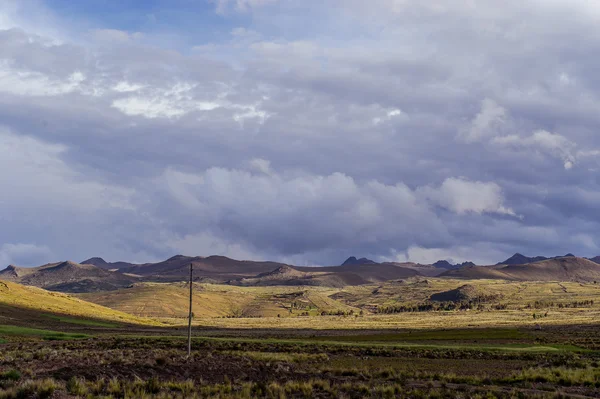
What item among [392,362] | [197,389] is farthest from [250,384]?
[392,362]

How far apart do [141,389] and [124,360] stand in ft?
27.7

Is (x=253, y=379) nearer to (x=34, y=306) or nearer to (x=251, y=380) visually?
(x=251, y=380)

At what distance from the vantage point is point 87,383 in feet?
74.9

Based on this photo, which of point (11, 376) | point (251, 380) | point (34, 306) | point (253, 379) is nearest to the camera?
point (11, 376)

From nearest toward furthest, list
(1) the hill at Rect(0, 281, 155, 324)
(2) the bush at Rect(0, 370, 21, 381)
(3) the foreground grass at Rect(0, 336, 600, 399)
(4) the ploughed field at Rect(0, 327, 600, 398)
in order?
(3) the foreground grass at Rect(0, 336, 600, 399)
(4) the ploughed field at Rect(0, 327, 600, 398)
(2) the bush at Rect(0, 370, 21, 381)
(1) the hill at Rect(0, 281, 155, 324)

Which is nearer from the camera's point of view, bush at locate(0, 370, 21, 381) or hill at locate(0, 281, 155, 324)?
bush at locate(0, 370, 21, 381)

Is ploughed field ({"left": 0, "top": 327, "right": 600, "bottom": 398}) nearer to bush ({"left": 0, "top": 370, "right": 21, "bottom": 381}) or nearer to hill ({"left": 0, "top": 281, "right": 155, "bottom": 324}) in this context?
bush ({"left": 0, "top": 370, "right": 21, "bottom": 381})

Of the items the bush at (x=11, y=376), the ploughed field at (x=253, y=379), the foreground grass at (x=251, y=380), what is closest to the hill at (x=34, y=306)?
the ploughed field at (x=253, y=379)

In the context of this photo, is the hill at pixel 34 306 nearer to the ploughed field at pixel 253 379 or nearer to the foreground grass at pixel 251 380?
the ploughed field at pixel 253 379

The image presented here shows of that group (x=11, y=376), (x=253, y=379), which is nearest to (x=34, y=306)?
(x=11, y=376)

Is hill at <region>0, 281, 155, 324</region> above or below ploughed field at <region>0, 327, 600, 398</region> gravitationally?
below

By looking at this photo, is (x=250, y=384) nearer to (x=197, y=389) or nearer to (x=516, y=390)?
(x=197, y=389)

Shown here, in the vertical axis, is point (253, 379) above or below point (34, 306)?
above

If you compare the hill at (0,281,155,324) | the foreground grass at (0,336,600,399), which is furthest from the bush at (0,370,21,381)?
the hill at (0,281,155,324)
